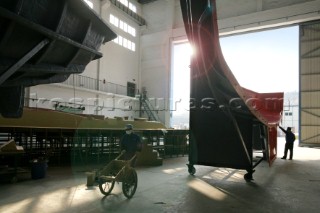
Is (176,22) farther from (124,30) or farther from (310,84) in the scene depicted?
(310,84)

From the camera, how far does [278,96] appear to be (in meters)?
12.4

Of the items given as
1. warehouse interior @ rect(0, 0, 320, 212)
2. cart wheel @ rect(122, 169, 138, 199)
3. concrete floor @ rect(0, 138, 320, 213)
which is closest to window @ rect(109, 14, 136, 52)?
warehouse interior @ rect(0, 0, 320, 212)

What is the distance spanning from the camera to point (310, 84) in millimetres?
22969

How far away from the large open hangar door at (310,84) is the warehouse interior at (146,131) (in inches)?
2.9

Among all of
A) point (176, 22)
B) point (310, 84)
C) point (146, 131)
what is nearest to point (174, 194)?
point (146, 131)

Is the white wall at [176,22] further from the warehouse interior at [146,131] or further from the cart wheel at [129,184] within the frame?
the cart wheel at [129,184]

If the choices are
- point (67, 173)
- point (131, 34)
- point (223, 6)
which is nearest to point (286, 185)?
point (67, 173)

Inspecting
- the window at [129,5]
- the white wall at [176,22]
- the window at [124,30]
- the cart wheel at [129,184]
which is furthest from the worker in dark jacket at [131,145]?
the window at [129,5]

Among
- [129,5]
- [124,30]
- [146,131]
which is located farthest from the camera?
[129,5]

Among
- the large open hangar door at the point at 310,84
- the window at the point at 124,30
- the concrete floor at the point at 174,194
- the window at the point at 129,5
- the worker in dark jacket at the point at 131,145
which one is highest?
the window at the point at 129,5

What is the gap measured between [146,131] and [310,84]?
641 inches

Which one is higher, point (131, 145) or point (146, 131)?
point (131, 145)

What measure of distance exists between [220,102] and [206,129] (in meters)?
1.06

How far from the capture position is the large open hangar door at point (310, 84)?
74.4 feet
